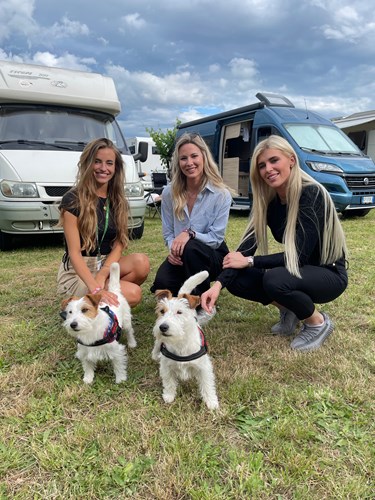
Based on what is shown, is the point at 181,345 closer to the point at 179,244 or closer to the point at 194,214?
the point at 179,244

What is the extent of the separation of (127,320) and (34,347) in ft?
2.85

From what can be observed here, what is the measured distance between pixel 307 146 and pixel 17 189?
6.92 meters

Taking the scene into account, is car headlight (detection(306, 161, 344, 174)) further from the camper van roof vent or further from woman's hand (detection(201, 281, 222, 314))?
woman's hand (detection(201, 281, 222, 314))

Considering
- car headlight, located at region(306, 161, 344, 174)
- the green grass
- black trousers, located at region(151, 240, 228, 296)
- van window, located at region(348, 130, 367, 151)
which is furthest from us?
van window, located at region(348, 130, 367, 151)

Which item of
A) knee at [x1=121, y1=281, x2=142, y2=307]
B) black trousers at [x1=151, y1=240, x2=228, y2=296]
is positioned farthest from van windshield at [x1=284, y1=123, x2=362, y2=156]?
knee at [x1=121, y1=281, x2=142, y2=307]

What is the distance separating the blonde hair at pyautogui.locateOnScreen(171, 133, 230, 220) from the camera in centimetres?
358

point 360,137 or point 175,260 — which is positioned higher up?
point 360,137

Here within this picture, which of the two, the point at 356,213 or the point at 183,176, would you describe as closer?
the point at 183,176

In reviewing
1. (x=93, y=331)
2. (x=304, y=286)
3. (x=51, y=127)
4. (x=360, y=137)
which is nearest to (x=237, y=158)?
(x=51, y=127)

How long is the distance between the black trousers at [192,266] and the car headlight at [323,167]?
6.34 metres

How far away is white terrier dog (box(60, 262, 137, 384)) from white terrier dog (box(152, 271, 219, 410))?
1.39 ft

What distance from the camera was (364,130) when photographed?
2078cm

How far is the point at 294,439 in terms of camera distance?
7.07 ft

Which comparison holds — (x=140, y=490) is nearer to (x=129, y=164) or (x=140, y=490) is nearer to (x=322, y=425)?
(x=322, y=425)
